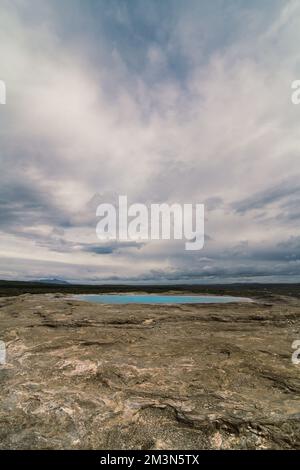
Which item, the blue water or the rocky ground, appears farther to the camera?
the blue water

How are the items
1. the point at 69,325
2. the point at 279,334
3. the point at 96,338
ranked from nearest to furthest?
the point at 96,338 → the point at 279,334 → the point at 69,325

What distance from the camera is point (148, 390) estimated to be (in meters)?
8.10

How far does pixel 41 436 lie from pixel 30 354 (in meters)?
5.77

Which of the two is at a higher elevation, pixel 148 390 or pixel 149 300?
pixel 148 390

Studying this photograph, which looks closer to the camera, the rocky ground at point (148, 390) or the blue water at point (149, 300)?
the rocky ground at point (148, 390)

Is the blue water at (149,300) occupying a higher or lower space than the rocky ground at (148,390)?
lower

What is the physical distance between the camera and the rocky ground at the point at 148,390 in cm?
599

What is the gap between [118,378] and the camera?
29.3 feet

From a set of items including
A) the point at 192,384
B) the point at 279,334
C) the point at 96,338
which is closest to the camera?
the point at 192,384

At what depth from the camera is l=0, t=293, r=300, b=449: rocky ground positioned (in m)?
5.99

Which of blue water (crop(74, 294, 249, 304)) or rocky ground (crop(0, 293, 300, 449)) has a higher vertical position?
rocky ground (crop(0, 293, 300, 449))

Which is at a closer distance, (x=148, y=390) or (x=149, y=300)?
(x=148, y=390)
